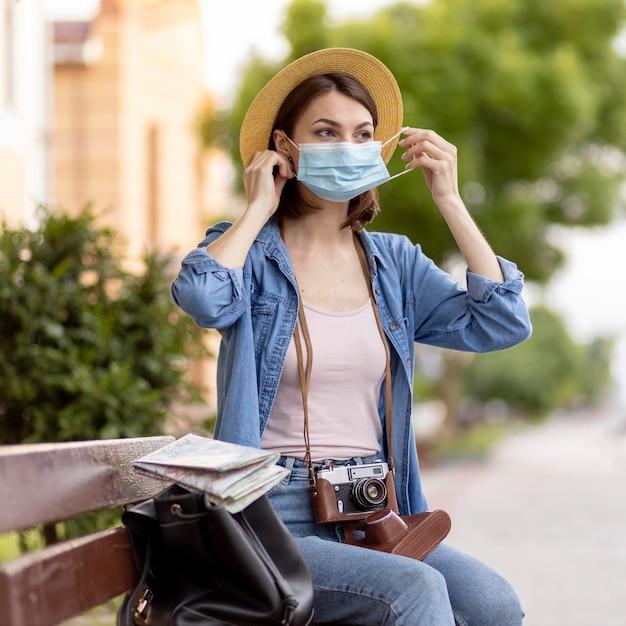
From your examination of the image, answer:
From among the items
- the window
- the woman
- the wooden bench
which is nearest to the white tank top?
the woman

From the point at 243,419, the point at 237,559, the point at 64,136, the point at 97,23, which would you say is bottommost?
the point at 237,559

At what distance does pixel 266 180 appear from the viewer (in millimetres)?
2846

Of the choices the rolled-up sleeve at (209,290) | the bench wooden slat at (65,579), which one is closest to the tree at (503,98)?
the rolled-up sleeve at (209,290)

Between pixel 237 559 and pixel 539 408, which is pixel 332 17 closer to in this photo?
pixel 237 559

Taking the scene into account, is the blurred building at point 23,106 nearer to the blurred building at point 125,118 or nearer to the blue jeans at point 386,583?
the blurred building at point 125,118

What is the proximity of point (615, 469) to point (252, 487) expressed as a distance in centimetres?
1589

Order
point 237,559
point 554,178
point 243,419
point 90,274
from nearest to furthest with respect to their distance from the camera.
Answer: point 237,559 < point 243,419 < point 90,274 < point 554,178

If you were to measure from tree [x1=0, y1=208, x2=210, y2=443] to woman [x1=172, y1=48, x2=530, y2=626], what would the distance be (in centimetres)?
233

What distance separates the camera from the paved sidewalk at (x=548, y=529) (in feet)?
20.6

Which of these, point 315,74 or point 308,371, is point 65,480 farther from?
point 315,74

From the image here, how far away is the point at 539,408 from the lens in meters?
44.1

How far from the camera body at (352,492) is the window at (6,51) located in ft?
34.9

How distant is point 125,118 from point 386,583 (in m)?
21.0

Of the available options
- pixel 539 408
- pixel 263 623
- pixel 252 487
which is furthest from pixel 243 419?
pixel 539 408
